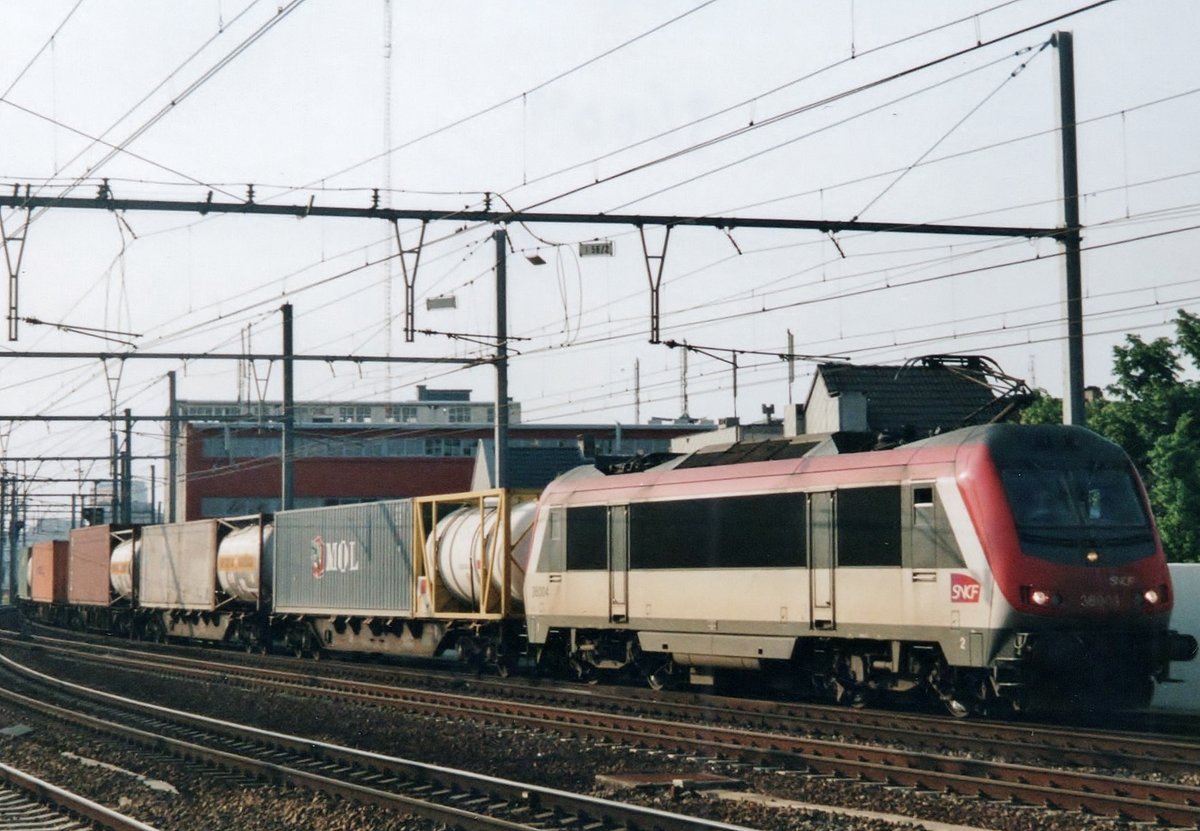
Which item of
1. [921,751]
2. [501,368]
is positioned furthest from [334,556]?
[921,751]

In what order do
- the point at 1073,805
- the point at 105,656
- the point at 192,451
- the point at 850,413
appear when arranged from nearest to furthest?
the point at 1073,805
the point at 105,656
the point at 850,413
the point at 192,451

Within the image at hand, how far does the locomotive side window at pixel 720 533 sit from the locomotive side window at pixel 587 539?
737 mm

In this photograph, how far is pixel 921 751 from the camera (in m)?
15.0

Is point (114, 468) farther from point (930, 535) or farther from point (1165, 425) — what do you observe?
point (930, 535)

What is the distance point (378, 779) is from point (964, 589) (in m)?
6.49

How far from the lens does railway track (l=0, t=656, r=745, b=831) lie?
11.8 m

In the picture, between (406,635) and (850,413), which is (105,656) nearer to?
(406,635)

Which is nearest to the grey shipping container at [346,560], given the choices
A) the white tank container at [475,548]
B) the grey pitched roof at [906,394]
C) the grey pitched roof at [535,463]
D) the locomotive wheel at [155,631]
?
the white tank container at [475,548]

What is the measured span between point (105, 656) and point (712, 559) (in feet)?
71.8

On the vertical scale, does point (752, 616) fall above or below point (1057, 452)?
below

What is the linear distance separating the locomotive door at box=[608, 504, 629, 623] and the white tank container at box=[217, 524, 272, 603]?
15.0 meters

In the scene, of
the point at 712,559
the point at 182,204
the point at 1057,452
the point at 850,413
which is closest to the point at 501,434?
the point at 712,559

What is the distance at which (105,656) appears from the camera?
36.7 m

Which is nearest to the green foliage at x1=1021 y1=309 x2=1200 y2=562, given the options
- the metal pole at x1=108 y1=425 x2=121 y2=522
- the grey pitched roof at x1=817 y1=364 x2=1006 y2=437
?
the grey pitched roof at x1=817 y1=364 x2=1006 y2=437
